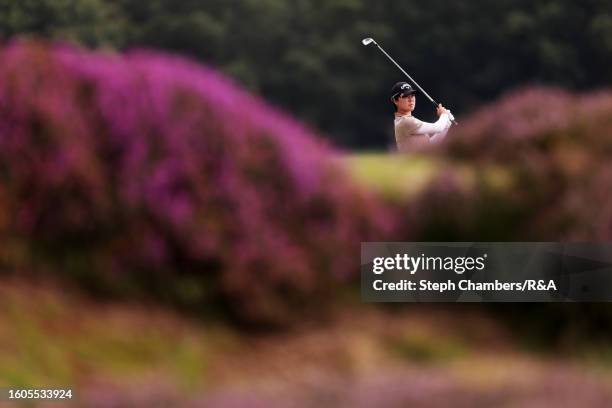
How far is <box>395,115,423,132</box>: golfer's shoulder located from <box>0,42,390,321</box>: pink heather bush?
2.76 ft

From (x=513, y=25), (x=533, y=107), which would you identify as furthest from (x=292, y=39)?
(x=533, y=107)

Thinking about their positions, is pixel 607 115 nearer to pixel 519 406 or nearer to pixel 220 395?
pixel 519 406

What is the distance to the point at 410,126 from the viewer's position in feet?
20.6

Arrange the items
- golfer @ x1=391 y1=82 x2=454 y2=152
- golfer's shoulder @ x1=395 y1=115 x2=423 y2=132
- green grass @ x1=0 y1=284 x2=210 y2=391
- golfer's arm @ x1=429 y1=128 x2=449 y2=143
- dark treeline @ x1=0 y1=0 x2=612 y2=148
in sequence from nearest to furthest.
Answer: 1. green grass @ x1=0 y1=284 x2=210 y2=391
2. golfer's arm @ x1=429 y1=128 x2=449 y2=143
3. golfer @ x1=391 y1=82 x2=454 y2=152
4. golfer's shoulder @ x1=395 y1=115 x2=423 y2=132
5. dark treeline @ x1=0 y1=0 x2=612 y2=148

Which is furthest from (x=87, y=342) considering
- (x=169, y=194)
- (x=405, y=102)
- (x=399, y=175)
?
(x=405, y=102)

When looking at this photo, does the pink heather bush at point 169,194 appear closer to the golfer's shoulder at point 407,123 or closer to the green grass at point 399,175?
the green grass at point 399,175

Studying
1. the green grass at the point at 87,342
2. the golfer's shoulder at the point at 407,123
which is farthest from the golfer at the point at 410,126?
the green grass at the point at 87,342

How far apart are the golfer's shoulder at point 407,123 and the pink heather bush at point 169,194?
2.76 ft

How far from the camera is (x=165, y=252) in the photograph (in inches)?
207

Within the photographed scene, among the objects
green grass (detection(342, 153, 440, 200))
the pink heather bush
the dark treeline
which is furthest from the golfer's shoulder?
the dark treeline

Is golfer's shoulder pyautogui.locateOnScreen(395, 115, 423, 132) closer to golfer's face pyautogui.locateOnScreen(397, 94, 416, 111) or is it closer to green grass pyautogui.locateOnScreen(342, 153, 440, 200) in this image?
golfer's face pyautogui.locateOnScreen(397, 94, 416, 111)

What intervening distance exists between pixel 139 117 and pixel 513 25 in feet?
57.4

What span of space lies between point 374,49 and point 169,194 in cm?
1770

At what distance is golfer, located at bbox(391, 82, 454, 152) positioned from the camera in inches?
242
